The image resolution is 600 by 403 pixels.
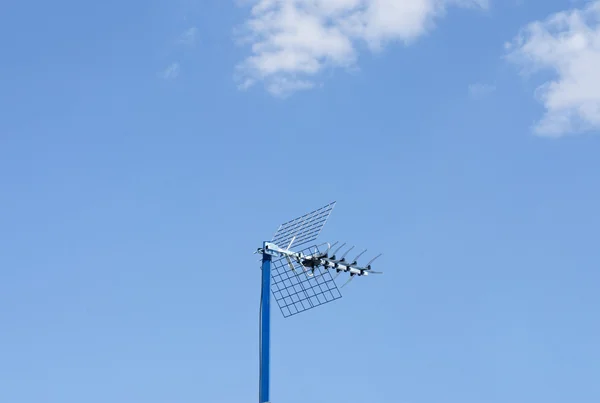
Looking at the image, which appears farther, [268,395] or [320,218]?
[320,218]

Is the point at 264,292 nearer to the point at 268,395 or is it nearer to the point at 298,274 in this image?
the point at 298,274

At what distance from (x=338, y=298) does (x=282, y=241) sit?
7.90 ft

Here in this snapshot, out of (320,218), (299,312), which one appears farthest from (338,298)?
(320,218)

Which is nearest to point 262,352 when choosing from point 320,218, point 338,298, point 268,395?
point 268,395

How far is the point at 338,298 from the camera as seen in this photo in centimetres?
2048

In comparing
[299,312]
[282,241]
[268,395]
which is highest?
[282,241]

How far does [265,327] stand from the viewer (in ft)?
66.9

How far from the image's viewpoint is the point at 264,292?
2070 cm

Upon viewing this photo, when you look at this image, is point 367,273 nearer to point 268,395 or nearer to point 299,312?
point 299,312

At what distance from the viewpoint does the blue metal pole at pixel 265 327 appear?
19.9m

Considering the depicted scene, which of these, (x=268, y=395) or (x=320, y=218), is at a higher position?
(x=320, y=218)

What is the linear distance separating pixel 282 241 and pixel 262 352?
317cm

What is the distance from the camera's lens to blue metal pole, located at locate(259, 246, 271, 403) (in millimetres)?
19891

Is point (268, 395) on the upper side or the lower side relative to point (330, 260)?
lower
